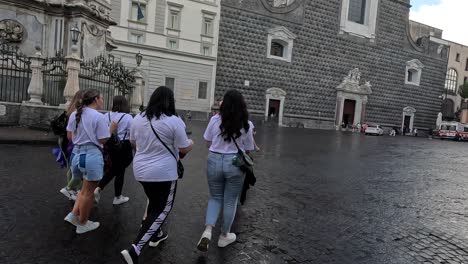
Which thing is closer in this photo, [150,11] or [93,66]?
[93,66]

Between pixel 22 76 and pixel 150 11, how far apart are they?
1844cm

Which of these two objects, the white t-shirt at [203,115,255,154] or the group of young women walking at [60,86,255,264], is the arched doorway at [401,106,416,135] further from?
the group of young women walking at [60,86,255,264]

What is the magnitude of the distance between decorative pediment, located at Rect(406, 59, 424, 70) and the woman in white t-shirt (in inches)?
1791

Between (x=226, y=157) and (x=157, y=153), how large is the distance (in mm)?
714

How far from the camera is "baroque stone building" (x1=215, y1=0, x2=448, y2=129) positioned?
32.8 meters

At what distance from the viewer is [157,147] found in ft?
10.6

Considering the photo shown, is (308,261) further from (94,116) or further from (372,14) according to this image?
(372,14)

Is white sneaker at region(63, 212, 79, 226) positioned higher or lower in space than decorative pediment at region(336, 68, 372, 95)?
lower

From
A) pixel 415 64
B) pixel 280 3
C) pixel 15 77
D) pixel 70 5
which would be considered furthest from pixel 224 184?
pixel 415 64

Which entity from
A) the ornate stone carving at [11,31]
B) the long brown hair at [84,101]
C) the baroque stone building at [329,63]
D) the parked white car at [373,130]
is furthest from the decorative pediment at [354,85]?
the long brown hair at [84,101]

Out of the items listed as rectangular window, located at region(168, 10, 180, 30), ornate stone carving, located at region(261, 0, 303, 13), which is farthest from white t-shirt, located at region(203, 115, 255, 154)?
ornate stone carving, located at region(261, 0, 303, 13)

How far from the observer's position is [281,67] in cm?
3478

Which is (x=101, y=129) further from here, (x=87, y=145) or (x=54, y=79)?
(x=54, y=79)

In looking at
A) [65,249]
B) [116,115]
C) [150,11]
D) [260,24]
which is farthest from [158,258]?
[260,24]
